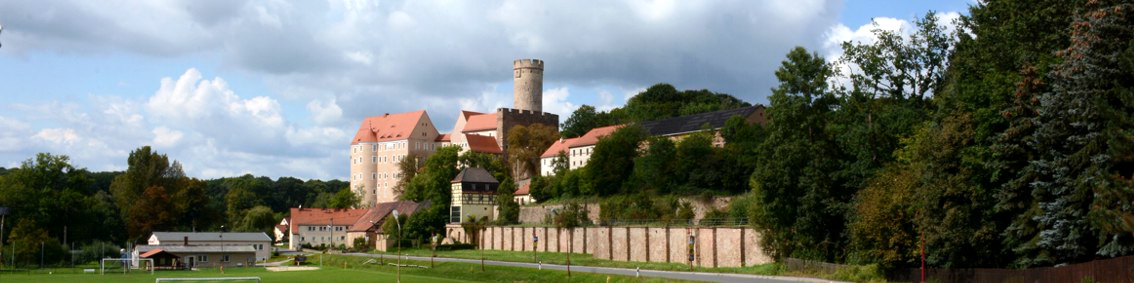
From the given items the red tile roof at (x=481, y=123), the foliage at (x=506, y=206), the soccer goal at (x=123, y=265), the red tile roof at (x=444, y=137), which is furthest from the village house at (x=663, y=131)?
the soccer goal at (x=123, y=265)

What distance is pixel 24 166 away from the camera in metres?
88.8

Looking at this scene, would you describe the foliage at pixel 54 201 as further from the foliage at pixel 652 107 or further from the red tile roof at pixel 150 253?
the foliage at pixel 652 107

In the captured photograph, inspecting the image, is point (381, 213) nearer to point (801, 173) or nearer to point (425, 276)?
point (425, 276)

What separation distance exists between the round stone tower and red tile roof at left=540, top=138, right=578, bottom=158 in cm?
2522

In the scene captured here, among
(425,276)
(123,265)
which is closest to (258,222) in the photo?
(123,265)

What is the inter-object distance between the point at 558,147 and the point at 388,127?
3954 centimetres

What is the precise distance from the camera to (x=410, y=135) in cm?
13675

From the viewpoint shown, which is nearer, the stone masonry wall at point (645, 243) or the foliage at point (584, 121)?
the stone masonry wall at point (645, 243)

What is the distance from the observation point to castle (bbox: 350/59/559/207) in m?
135

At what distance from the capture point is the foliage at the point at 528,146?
116 metres

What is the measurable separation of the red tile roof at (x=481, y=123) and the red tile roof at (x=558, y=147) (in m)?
20.6

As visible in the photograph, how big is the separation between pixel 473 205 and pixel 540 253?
18.6 metres

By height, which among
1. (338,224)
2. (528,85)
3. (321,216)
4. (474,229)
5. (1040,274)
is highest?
(528,85)

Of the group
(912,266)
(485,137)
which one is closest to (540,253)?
→ (912,266)
